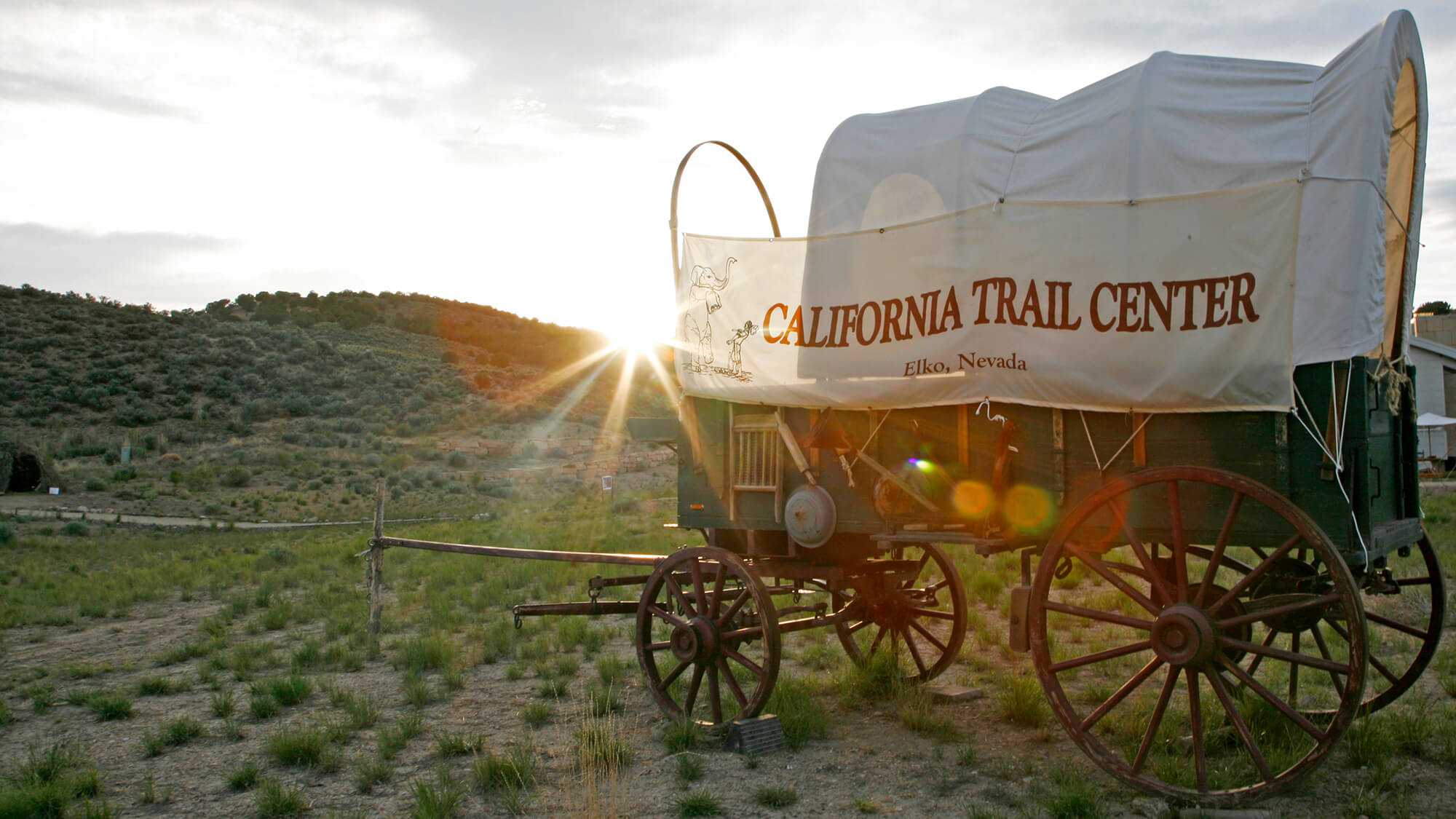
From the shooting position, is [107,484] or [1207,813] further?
[107,484]

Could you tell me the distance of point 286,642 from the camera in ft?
32.5

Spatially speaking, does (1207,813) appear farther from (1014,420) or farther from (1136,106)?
(1136,106)

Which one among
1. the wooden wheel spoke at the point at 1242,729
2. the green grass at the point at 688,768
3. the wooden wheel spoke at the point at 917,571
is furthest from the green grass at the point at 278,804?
the wooden wheel spoke at the point at 1242,729

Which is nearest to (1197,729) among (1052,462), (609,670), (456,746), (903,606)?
(1052,462)

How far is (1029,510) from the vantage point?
194 inches

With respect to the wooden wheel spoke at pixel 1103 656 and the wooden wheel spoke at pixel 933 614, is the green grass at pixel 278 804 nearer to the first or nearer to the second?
the wooden wheel spoke at pixel 1103 656

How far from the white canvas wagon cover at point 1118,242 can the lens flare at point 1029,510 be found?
494 millimetres

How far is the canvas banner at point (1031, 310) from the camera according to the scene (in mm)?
4270

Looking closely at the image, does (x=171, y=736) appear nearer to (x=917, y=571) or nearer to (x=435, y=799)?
(x=435, y=799)

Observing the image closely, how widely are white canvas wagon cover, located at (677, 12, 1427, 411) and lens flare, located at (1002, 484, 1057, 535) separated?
1.62 ft

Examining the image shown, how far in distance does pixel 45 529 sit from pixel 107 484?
24.8 feet

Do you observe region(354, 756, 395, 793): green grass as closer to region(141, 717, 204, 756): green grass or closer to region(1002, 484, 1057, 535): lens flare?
region(141, 717, 204, 756): green grass

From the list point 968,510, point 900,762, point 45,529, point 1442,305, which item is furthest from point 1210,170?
point 1442,305

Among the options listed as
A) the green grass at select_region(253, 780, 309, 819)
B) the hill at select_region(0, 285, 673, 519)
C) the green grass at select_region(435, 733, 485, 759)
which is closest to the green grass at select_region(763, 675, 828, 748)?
the green grass at select_region(435, 733, 485, 759)
